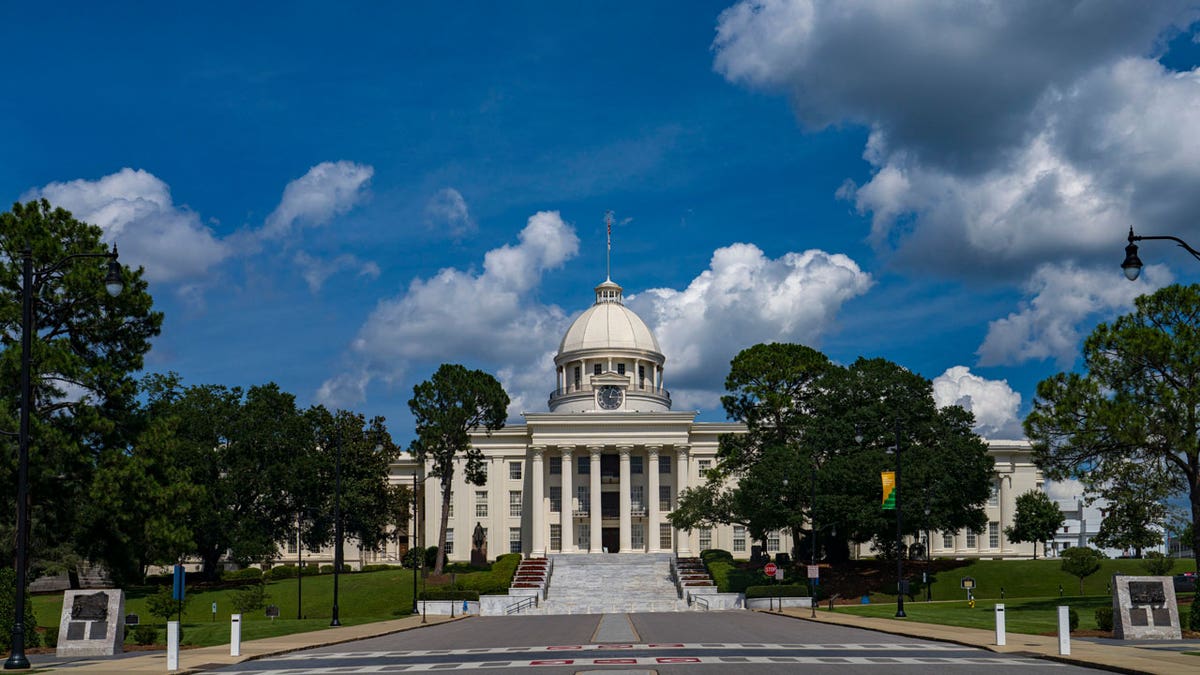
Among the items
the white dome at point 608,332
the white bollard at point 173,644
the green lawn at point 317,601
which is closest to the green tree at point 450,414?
the green lawn at point 317,601

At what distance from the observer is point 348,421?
94.2 meters

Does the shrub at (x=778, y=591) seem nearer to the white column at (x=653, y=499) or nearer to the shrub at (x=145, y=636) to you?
the white column at (x=653, y=499)

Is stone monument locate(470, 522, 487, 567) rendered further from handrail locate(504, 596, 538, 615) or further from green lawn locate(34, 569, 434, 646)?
handrail locate(504, 596, 538, 615)

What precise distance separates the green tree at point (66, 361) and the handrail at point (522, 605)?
26.6 metres

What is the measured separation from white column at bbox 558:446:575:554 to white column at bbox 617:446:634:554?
4.38m

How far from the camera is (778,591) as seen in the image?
218 ft

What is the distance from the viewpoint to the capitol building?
335ft

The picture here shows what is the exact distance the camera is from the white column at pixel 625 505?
9981cm

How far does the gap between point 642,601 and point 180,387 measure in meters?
37.2

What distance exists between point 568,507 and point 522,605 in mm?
28700

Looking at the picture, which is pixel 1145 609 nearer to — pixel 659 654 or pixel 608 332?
pixel 659 654

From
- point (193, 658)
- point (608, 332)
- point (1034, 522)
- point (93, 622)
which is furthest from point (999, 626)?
point (608, 332)

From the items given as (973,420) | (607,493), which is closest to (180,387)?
(607,493)

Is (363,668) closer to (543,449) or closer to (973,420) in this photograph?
(973,420)
